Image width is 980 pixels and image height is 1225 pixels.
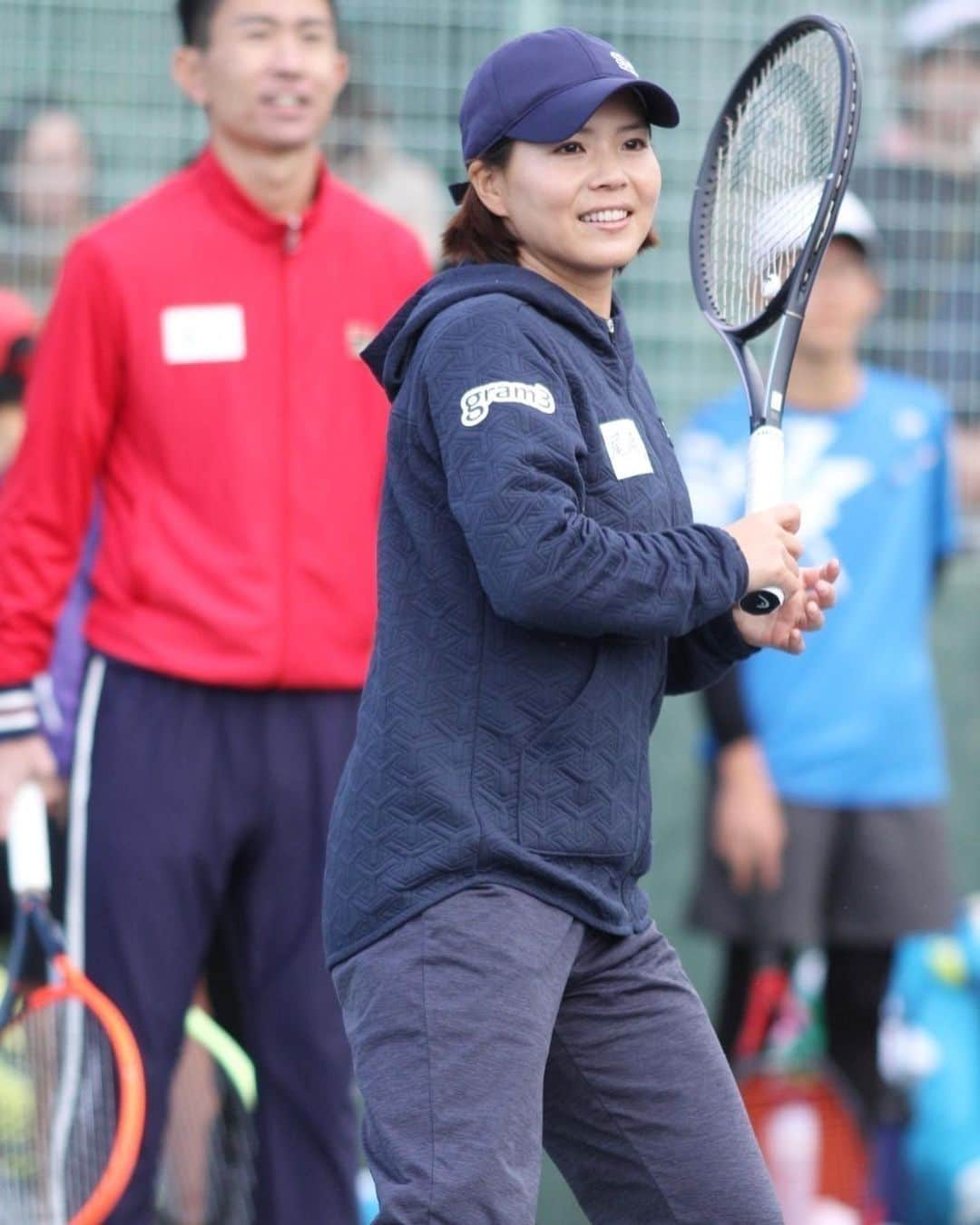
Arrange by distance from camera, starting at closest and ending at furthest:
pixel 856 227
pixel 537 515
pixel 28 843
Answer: pixel 537 515
pixel 28 843
pixel 856 227

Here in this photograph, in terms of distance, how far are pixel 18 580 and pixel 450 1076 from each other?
66.4 inches

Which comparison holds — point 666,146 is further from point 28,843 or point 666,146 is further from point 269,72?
point 28,843

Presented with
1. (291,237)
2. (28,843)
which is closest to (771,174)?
(291,237)

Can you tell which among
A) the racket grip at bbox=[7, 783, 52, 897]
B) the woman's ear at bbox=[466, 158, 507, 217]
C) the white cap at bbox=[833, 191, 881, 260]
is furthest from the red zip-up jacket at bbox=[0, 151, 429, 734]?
the white cap at bbox=[833, 191, 881, 260]

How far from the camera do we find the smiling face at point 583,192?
306 cm

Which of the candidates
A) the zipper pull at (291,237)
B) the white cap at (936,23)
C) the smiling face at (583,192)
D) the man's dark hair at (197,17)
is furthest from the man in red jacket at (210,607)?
the white cap at (936,23)

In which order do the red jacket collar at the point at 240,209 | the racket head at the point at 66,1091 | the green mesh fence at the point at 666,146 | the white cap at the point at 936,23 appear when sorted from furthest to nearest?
the white cap at the point at 936,23, the green mesh fence at the point at 666,146, the red jacket collar at the point at 240,209, the racket head at the point at 66,1091

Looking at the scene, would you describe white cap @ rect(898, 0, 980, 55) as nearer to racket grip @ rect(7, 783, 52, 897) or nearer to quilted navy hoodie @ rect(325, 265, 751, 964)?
racket grip @ rect(7, 783, 52, 897)

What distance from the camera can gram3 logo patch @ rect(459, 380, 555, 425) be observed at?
2.90 m

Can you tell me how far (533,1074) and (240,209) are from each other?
6.34ft

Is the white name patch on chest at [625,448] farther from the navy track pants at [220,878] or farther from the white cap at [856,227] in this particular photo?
the white cap at [856,227]

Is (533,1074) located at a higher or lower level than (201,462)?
lower

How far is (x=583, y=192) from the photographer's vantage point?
3061mm

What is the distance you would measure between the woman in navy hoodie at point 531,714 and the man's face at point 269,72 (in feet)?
4.32
